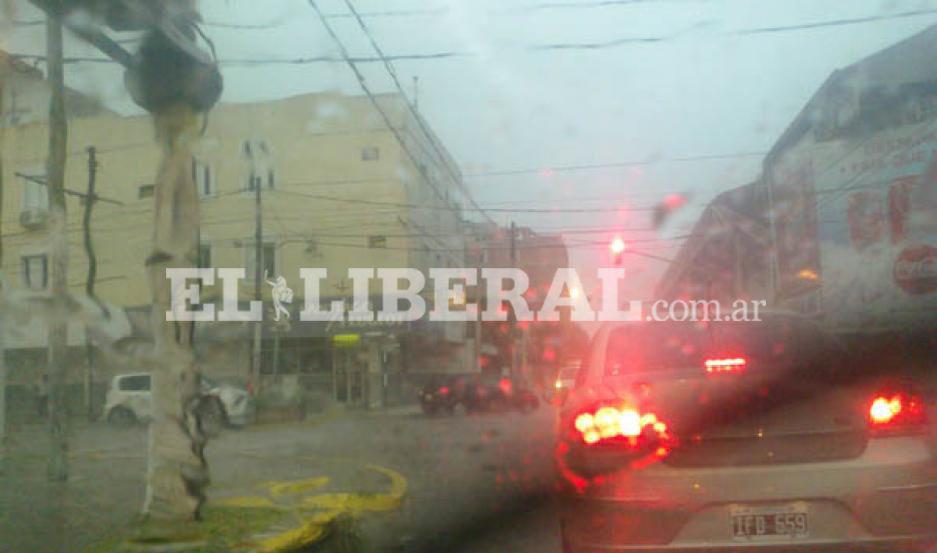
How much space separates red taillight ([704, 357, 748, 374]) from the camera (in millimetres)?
4496

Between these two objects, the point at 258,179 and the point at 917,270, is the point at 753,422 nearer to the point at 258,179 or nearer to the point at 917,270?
the point at 258,179

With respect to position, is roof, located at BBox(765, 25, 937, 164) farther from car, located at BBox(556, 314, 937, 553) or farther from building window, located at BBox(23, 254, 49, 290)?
car, located at BBox(556, 314, 937, 553)

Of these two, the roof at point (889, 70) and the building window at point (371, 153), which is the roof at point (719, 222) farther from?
the building window at point (371, 153)

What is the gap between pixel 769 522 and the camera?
408 centimetres

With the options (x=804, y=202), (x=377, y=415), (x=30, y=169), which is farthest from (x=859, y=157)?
(x=30, y=169)

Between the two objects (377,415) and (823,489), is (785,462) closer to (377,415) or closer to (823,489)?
(823,489)

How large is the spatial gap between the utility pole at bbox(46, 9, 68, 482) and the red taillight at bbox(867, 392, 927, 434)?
6.45 meters

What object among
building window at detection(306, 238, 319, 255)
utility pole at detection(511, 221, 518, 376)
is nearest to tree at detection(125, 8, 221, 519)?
building window at detection(306, 238, 319, 255)

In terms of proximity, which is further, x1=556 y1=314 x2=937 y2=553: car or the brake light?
the brake light

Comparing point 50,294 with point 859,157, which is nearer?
point 50,294

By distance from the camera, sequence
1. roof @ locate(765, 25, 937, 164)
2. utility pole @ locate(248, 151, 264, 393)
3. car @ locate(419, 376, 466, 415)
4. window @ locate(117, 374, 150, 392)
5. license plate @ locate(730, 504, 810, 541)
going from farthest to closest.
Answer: car @ locate(419, 376, 466, 415) → roof @ locate(765, 25, 937, 164) → window @ locate(117, 374, 150, 392) → utility pole @ locate(248, 151, 264, 393) → license plate @ locate(730, 504, 810, 541)

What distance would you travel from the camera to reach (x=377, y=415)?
21703mm

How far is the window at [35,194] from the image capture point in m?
8.63

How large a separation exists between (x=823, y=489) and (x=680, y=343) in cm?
149
